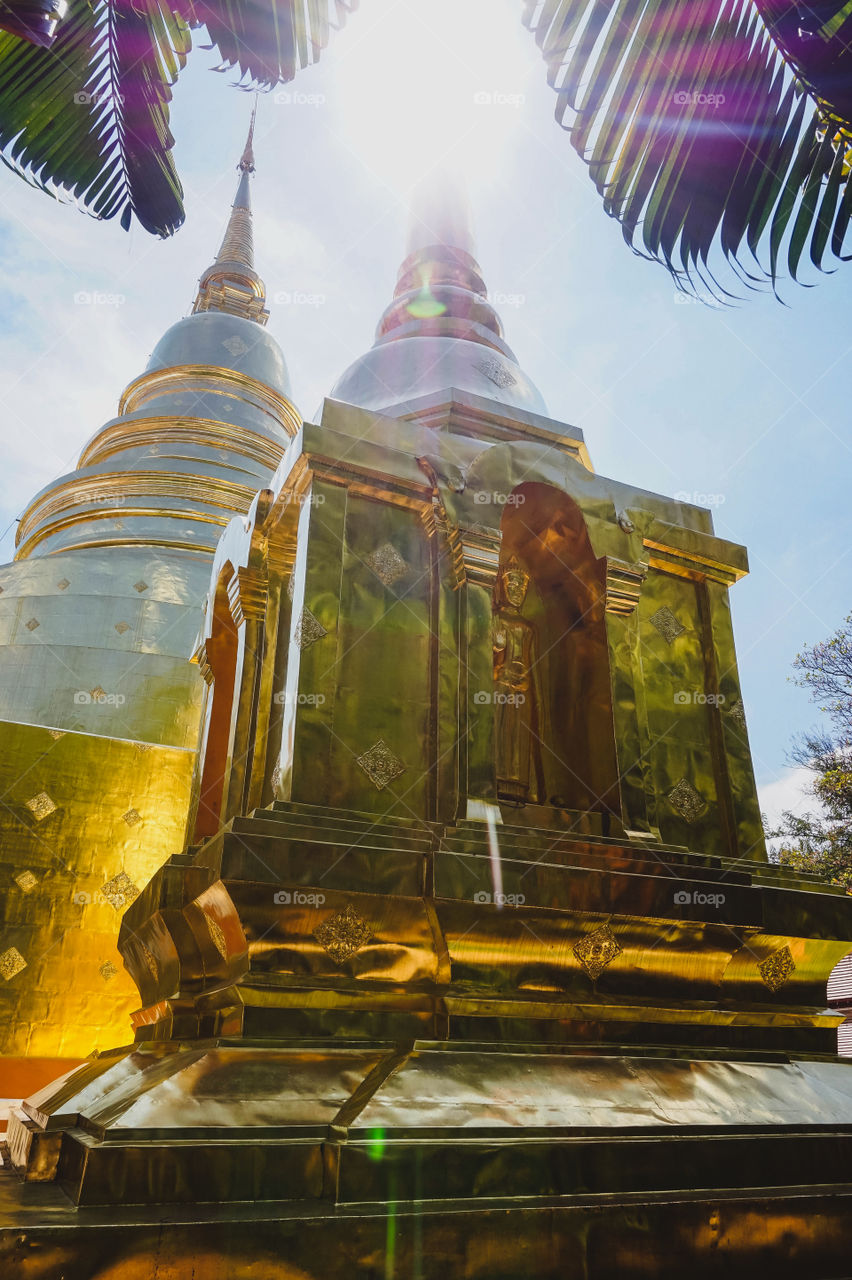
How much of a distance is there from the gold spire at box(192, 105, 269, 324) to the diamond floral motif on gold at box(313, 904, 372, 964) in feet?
69.0

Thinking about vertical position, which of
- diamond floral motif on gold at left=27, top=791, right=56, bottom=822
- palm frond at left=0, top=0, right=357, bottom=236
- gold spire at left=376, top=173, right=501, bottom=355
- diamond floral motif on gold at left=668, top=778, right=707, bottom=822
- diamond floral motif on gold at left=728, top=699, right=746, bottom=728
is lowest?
diamond floral motif on gold at left=668, top=778, right=707, bottom=822

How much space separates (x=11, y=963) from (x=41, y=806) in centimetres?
154

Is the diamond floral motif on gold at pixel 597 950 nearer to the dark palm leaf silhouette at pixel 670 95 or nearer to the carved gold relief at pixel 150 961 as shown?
the carved gold relief at pixel 150 961

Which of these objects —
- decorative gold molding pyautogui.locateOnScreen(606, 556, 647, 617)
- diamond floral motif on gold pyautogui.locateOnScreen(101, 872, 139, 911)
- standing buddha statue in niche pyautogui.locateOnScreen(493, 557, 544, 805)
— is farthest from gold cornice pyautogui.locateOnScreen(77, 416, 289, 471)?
decorative gold molding pyautogui.locateOnScreen(606, 556, 647, 617)

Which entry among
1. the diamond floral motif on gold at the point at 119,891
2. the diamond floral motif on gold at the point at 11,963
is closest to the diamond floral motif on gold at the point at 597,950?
the diamond floral motif on gold at the point at 119,891

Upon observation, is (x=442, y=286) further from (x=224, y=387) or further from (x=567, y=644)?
(x=224, y=387)

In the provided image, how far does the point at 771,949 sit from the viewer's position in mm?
5781

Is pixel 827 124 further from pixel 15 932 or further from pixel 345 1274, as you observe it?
pixel 15 932

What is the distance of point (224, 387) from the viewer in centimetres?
1912

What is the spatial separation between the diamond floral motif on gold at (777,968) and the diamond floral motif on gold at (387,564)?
11.7 ft

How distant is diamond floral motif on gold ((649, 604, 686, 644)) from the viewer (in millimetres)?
A: 7258

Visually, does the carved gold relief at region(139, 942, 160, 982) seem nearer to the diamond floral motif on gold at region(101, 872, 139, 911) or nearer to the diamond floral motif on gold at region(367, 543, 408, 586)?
the diamond floral motif on gold at region(367, 543, 408, 586)

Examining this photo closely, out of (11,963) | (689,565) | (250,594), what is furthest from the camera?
(11,963)

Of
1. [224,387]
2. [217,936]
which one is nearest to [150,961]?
[217,936]
